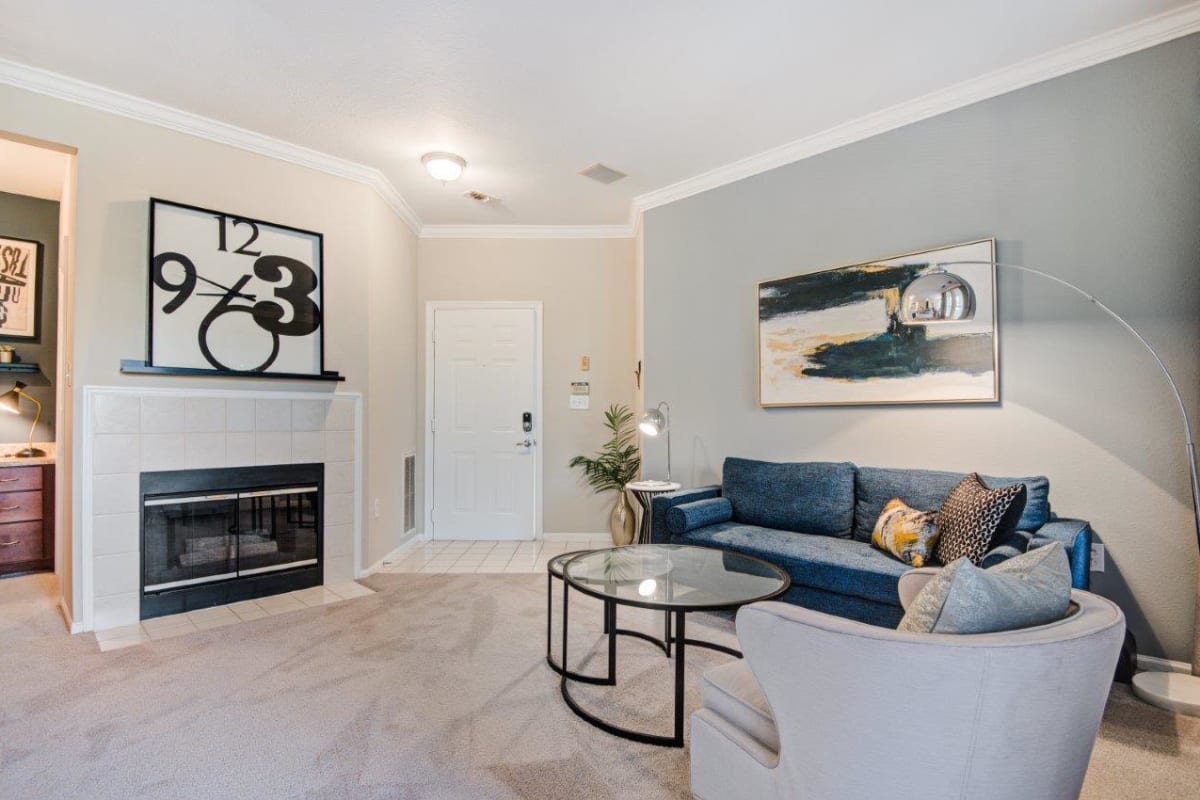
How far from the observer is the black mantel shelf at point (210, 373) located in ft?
9.85

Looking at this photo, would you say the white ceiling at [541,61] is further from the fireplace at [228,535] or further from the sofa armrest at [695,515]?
the sofa armrest at [695,515]

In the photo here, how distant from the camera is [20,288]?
4.04 m

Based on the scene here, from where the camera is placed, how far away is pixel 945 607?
1.15 metres

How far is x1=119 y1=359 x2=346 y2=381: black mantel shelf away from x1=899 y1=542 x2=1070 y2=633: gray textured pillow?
3.40m

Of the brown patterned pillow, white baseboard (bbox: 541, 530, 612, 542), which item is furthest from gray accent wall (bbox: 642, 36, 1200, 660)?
white baseboard (bbox: 541, 530, 612, 542)

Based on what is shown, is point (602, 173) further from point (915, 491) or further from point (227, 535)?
point (227, 535)

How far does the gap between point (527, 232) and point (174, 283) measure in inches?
106

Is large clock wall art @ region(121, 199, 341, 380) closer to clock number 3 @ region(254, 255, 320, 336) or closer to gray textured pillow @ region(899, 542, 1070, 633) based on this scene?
clock number 3 @ region(254, 255, 320, 336)

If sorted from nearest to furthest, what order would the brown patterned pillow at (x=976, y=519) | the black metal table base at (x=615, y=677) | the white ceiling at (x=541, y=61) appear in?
1. the black metal table base at (x=615, y=677)
2. the brown patterned pillow at (x=976, y=519)
3. the white ceiling at (x=541, y=61)

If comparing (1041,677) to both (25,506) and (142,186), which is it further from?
(25,506)

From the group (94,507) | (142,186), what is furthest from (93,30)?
(94,507)

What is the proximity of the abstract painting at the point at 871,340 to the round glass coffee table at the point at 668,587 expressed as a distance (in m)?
1.37

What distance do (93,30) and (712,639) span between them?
3.88 metres

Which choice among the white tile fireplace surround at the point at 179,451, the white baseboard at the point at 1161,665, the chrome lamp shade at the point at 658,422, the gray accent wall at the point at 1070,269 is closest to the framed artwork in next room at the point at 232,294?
the white tile fireplace surround at the point at 179,451
